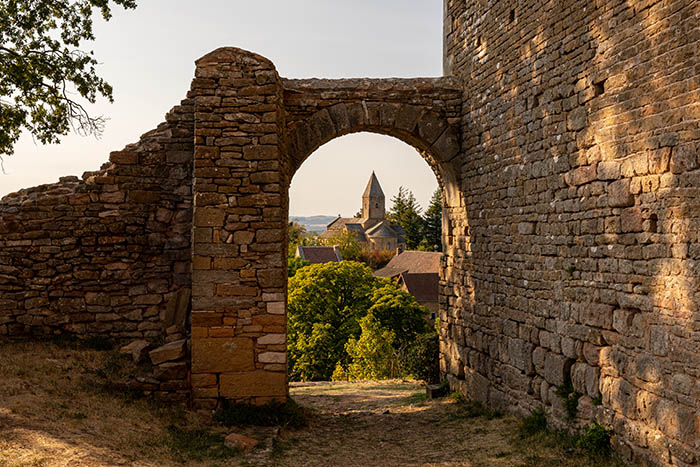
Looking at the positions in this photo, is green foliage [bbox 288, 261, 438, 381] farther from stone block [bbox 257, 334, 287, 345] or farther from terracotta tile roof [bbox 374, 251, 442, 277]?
terracotta tile roof [bbox 374, 251, 442, 277]

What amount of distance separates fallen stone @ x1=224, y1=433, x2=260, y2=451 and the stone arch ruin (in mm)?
914

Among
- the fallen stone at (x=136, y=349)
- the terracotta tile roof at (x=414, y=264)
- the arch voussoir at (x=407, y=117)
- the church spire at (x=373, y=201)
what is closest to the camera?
the fallen stone at (x=136, y=349)

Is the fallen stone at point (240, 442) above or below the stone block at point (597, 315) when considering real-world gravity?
below

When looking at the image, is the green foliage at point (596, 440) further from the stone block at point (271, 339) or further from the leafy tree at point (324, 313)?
the leafy tree at point (324, 313)

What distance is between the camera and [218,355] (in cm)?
751

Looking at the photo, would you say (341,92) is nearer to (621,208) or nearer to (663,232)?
(621,208)

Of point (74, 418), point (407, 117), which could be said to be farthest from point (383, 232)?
point (74, 418)

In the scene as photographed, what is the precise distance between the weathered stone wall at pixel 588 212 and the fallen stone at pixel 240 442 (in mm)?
3621

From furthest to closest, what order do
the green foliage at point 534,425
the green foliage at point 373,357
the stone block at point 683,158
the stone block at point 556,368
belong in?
the green foliage at point 373,357
the green foliage at point 534,425
the stone block at point 556,368
the stone block at point 683,158

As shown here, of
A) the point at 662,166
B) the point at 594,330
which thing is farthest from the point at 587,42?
the point at 594,330

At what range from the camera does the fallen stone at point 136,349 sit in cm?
803

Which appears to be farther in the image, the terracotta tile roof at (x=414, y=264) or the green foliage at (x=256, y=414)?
the terracotta tile roof at (x=414, y=264)

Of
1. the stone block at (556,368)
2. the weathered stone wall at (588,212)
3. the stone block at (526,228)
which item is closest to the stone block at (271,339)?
the weathered stone wall at (588,212)

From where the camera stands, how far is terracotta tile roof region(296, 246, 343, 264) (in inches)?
1988
